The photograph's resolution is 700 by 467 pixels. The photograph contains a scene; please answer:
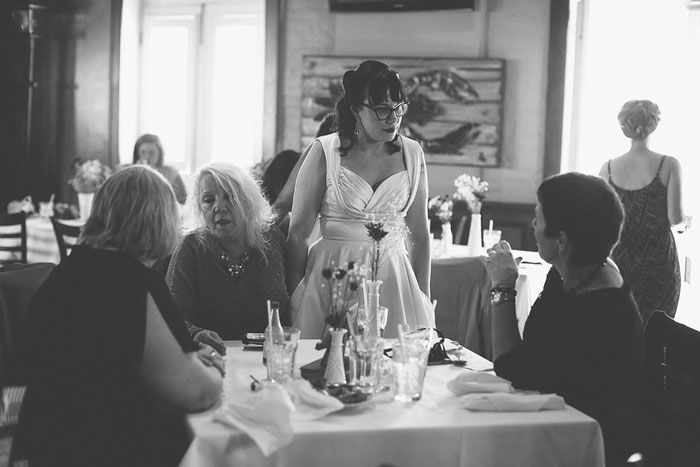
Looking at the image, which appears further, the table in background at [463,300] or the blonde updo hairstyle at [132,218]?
the table in background at [463,300]

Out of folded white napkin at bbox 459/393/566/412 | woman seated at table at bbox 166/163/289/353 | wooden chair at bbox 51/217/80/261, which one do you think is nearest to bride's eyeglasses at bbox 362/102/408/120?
woman seated at table at bbox 166/163/289/353

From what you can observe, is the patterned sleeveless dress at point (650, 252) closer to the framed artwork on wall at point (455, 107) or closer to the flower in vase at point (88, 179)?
the framed artwork on wall at point (455, 107)

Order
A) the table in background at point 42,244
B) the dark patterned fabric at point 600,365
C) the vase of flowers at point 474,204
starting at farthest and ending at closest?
the table in background at point 42,244 → the vase of flowers at point 474,204 → the dark patterned fabric at point 600,365

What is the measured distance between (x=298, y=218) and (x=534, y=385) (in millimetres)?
1220

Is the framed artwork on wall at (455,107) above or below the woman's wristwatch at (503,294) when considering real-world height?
above

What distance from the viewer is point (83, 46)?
24.8ft

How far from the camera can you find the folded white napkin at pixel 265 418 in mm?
1642

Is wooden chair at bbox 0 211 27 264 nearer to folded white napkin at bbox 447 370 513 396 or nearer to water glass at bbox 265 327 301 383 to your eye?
water glass at bbox 265 327 301 383

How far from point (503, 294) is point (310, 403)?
2.20 ft

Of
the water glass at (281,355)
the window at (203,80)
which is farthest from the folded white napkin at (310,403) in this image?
the window at (203,80)


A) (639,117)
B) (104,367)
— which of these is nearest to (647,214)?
(639,117)

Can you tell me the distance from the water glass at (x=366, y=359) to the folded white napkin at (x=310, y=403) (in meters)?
0.16

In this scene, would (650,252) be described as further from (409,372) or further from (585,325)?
(409,372)

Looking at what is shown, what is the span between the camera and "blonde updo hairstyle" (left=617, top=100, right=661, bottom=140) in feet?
14.5
